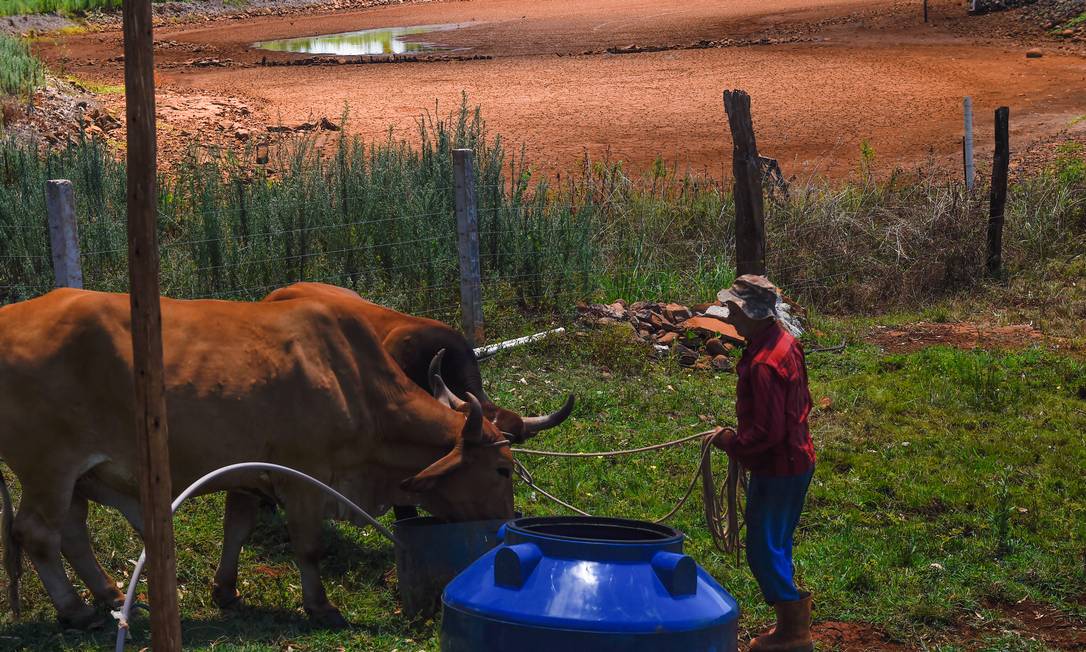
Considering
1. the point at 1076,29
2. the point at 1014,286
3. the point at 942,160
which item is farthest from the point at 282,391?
the point at 1076,29

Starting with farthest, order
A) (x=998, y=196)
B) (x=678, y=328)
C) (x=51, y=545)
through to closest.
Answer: (x=998, y=196)
(x=678, y=328)
(x=51, y=545)

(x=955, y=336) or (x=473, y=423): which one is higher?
(x=473, y=423)

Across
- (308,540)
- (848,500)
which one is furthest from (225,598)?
(848,500)

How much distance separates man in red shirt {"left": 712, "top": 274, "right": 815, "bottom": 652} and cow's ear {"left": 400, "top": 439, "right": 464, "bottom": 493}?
4.60 ft

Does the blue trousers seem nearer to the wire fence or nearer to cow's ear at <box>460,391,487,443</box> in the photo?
cow's ear at <box>460,391,487,443</box>

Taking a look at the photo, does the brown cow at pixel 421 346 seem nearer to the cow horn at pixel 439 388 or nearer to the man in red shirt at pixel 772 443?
the cow horn at pixel 439 388

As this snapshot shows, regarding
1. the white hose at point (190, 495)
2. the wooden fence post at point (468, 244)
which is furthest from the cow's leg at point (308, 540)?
the wooden fence post at point (468, 244)

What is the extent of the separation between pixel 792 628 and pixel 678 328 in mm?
5691

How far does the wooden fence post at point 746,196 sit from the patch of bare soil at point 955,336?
4.81 feet

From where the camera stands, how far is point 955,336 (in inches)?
462

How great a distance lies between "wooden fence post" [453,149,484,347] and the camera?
10.8 m

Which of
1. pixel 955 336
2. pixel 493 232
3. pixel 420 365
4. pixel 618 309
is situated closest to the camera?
pixel 420 365

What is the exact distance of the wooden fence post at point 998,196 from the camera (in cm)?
1316

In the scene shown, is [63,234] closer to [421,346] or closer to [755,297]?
[421,346]
